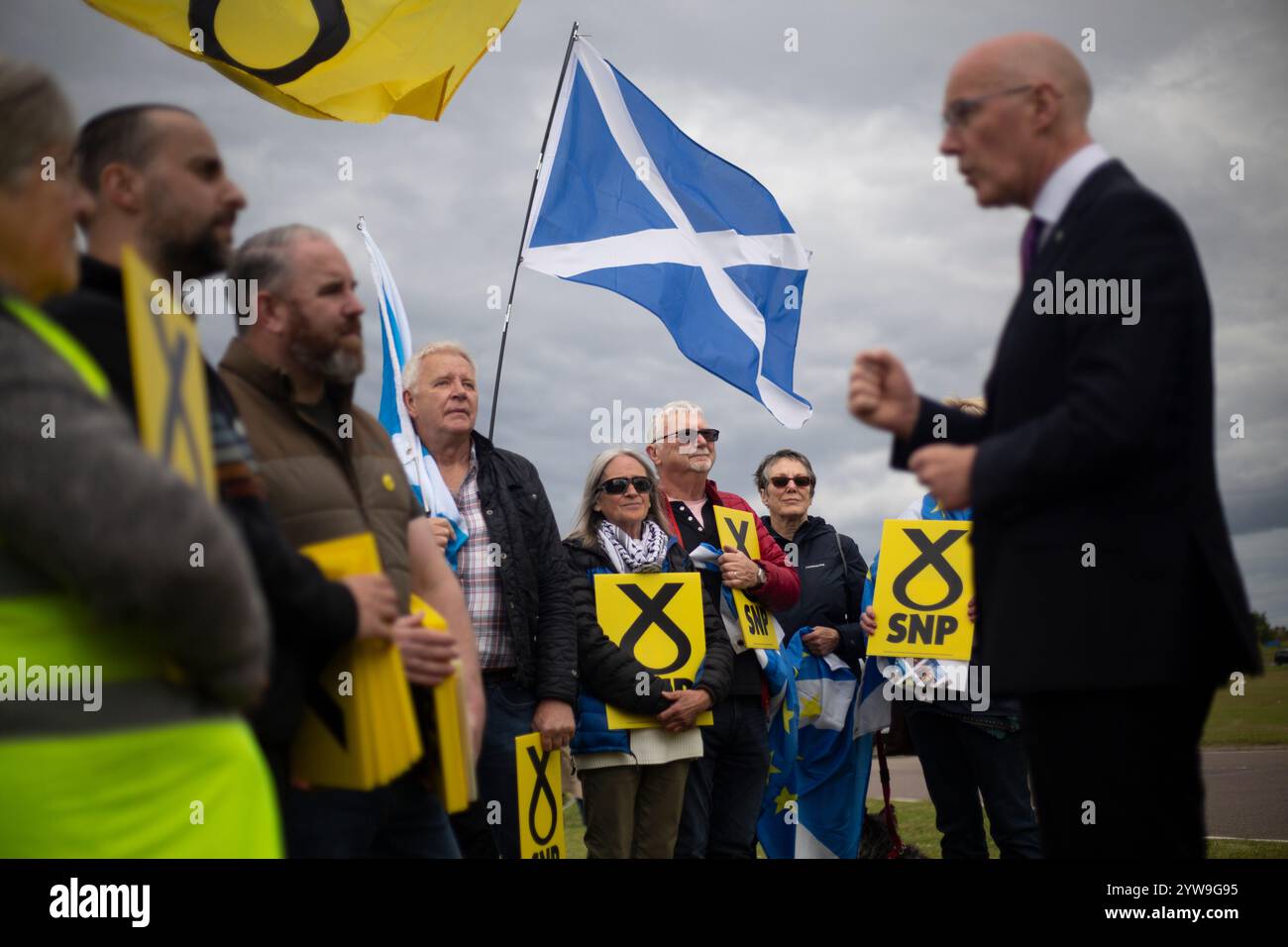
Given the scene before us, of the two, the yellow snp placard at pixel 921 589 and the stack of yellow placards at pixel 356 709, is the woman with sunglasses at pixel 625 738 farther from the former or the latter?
the stack of yellow placards at pixel 356 709

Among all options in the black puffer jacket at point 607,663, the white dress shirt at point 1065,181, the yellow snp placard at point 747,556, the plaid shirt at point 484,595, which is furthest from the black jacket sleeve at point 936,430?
the yellow snp placard at point 747,556

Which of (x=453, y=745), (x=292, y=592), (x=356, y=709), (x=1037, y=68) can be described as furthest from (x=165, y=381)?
(x=1037, y=68)

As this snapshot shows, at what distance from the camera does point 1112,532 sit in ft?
7.88

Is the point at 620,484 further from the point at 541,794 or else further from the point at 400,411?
the point at 541,794

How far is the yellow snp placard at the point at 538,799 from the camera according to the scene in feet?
16.2

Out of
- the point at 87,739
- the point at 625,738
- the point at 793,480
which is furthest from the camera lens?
the point at 793,480

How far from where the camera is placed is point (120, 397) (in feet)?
6.85

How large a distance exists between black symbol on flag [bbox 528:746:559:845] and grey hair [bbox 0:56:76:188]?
3586 millimetres

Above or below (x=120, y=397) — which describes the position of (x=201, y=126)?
above

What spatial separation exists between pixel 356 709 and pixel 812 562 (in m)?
5.44

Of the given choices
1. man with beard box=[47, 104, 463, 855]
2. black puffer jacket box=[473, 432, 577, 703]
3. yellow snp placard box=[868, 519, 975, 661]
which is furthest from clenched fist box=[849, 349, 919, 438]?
yellow snp placard box=[868, 519, 975, 661]

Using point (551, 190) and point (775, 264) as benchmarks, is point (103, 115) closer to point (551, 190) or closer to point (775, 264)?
point (551, 190)
